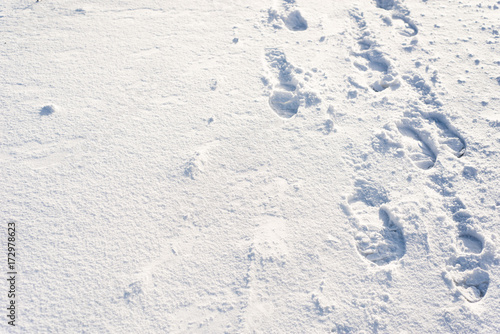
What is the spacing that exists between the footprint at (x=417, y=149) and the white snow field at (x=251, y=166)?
0.02 metres

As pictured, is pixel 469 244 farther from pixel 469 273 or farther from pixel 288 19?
pixel 288 19

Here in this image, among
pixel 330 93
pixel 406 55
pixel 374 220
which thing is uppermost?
pixel 406 55

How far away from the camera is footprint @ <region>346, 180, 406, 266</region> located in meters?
1.54

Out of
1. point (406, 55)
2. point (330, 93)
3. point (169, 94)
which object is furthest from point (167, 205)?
point (406, 55)

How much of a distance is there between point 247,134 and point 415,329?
1.16 m

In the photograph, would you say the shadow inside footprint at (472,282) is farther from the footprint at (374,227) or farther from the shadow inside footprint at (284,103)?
the shadow inside footprint at (284,103)

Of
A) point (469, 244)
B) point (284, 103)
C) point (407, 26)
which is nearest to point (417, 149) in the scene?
point (469, 244)

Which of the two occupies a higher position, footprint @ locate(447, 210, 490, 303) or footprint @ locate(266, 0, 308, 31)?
footprint @ locate(266, 0, 308, 31)

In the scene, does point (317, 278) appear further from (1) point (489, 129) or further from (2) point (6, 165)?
(2) point (6, 165)

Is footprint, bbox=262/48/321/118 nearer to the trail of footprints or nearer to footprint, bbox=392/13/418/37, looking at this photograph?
the trail of footprints

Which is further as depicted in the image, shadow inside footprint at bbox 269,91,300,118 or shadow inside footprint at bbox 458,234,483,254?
shadow inside footprint at bbox 269,91,300,118

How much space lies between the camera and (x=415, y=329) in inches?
53.7

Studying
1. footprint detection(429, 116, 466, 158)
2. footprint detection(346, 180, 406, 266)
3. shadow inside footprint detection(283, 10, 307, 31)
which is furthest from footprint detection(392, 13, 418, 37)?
footprint detection(346, 180, 406, 266)

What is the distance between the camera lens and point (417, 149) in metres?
1.83
